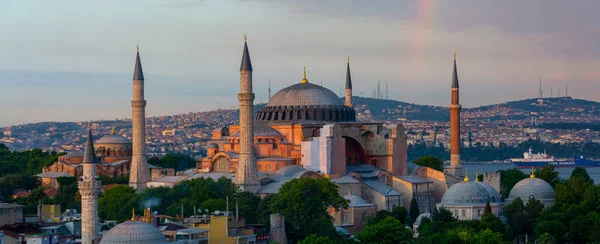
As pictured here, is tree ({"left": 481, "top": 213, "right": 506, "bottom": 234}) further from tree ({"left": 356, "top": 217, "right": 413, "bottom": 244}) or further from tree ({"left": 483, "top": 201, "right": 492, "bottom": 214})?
tree ({"left": 356, "top": 217, "right": 413, "bottom": 244})

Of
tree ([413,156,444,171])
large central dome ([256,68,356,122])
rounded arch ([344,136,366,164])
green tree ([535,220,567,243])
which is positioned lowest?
green tree ([535,220,567,243])

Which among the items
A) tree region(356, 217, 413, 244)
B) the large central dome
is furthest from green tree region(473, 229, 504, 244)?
the large central dome

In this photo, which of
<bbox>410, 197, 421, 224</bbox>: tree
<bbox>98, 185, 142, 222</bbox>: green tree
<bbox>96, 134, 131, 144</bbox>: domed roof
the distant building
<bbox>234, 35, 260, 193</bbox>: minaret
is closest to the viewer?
the distant building

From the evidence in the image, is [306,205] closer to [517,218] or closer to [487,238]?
[487,238]

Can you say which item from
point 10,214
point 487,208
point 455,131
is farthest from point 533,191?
point 10,214

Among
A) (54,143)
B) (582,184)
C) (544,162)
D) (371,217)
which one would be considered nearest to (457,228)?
(371,217)

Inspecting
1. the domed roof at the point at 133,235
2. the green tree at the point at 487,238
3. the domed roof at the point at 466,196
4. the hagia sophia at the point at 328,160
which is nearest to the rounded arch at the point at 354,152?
the hagia sophia at the point at 328,160

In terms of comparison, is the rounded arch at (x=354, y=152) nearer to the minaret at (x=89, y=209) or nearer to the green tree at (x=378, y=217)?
the green tree at (x=378, y=217)
